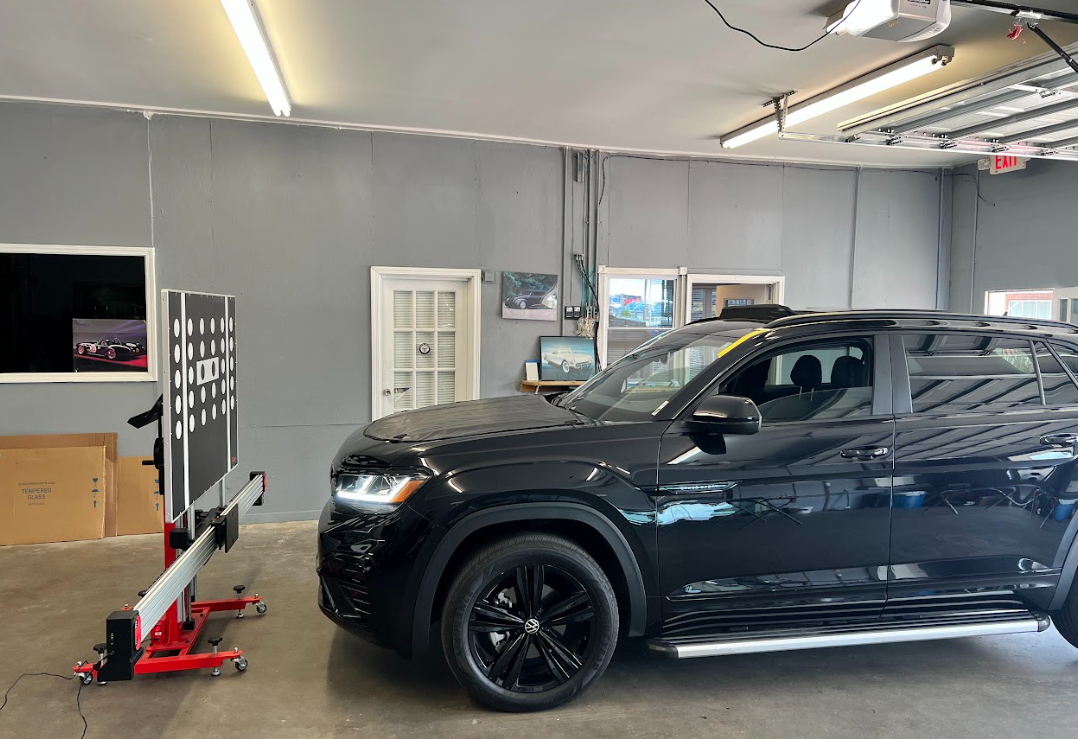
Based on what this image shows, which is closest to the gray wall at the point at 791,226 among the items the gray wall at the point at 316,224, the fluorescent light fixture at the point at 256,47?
the gray wall at the point at 316,224

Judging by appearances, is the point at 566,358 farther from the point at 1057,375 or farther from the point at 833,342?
the point at 1057,375

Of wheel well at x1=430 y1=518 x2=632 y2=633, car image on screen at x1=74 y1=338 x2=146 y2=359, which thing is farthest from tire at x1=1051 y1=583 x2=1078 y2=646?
car image on screen at x1=74 y1=338 x2=146 y2=359

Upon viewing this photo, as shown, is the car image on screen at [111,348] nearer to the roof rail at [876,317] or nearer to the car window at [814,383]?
the car window at [814,383]

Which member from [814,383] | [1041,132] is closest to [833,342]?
[814,383]

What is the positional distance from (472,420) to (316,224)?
3.34 metres

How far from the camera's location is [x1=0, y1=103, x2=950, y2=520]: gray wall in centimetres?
530

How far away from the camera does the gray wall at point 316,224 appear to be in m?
5.30

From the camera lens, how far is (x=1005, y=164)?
6.50 metres

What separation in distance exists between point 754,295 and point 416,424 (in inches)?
200

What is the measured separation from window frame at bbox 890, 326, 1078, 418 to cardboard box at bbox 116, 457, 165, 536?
5.25 meters

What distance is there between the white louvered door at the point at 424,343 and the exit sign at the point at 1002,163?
5244 mm

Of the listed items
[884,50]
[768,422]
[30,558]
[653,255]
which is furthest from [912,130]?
[30,558]

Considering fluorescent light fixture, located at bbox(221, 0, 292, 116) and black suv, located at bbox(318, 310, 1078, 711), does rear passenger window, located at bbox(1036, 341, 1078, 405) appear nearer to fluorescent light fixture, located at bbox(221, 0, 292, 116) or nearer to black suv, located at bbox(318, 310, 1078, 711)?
black suv, located at bbox(318, 310, 1078, 711)

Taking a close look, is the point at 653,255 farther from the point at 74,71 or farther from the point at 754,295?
the point at 74,71
